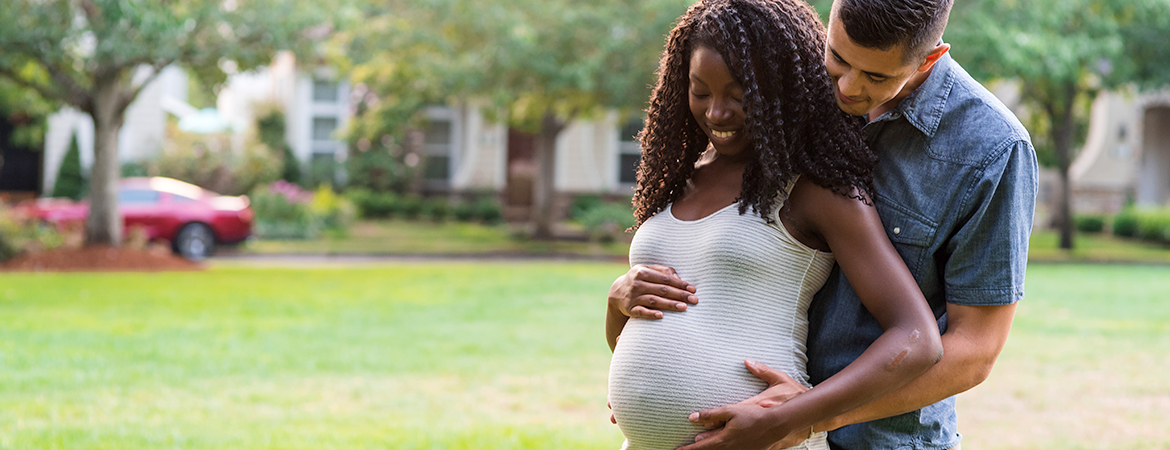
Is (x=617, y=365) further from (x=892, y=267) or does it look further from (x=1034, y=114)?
(x=1034, y=114)

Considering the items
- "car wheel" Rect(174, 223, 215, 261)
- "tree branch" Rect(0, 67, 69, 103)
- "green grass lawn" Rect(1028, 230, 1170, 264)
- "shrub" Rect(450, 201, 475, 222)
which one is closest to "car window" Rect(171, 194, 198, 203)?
"car wheel" Rect(174, 223, 215, 261)

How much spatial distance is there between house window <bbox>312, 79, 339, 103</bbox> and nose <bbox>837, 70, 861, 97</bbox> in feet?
90.3

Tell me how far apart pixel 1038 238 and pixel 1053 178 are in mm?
4303

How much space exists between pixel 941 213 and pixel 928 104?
22 centimetres

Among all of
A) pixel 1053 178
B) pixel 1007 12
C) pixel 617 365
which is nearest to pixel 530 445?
pixel 617 365

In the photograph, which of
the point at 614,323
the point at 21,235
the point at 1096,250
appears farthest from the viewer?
the point at 1096,250

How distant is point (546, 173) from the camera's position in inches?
831

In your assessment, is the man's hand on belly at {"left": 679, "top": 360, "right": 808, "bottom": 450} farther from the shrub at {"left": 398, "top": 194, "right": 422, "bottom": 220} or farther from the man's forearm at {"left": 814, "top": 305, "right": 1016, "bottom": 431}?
the shrub at {"left": 398, "top": 194, "right": 422, "bottom": 220}

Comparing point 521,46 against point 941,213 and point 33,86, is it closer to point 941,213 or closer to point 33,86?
point 33,86

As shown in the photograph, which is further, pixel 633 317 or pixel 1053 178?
pixel 1053 178

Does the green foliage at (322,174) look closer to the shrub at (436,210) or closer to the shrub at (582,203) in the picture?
the shrub at (436,210)

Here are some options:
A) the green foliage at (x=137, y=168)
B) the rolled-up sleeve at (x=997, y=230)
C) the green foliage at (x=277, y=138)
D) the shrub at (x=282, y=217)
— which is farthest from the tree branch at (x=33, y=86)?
the rolled-up sleeve at (x=997, y=230)

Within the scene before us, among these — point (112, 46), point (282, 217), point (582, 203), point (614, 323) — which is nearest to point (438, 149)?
point (582, 203)

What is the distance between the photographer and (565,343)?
348 inches
